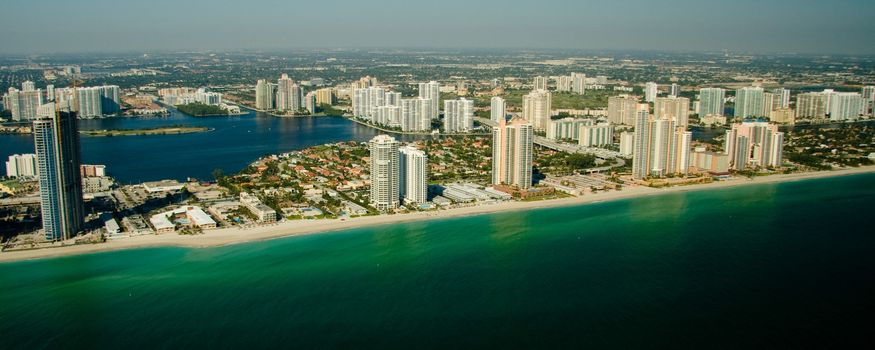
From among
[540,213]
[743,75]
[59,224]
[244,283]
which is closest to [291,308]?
[244,283]

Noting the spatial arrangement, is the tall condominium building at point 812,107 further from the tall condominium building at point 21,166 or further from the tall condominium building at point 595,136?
the tall condominium building at point 21,166

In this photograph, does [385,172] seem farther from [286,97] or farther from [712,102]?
[286,97]

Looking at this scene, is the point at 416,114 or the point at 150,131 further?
the point at 416,114

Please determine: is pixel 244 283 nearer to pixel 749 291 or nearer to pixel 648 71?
pixel 749 291

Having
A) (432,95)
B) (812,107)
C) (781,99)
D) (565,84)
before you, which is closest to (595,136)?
(432,95)

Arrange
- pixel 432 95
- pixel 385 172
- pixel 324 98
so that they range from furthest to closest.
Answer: pixel 324 98 < pixel 432 95 < pixel 385 172

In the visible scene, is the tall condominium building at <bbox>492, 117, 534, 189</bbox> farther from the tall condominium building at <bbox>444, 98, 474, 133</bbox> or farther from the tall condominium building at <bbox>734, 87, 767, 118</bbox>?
the tall condominium building at <bbox>734, 87, 767, 118</bbox>
